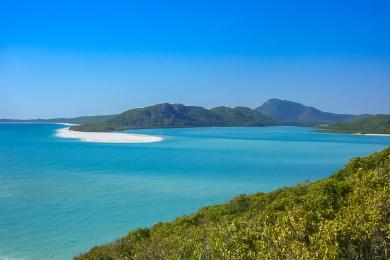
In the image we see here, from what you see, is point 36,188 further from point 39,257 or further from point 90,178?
point 39,257

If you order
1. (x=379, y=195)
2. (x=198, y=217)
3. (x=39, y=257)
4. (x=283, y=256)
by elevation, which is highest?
(x=379, y=195)

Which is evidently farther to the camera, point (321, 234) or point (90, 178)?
point (90, 178)

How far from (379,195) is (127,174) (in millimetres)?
45861

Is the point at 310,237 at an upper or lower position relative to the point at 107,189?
upper

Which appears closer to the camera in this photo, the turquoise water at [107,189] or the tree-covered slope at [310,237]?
the tree-covered slope at [310,237]

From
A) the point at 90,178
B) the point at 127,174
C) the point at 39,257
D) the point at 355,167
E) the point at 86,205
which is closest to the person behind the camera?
the point at 39,257

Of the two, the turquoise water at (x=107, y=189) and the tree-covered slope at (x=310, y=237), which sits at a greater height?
the tree-covered slope at (x=310, y=237)

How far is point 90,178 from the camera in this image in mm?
51812

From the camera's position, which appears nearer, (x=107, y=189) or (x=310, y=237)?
(x=310, y=237)

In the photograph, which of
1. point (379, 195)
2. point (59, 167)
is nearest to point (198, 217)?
point (379, 195)

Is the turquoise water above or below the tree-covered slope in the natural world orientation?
below

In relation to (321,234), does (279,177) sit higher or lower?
lower

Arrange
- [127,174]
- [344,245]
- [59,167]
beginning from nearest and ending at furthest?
[344,245], [127,174], [59,167]

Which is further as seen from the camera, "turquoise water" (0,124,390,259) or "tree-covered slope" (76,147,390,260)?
"turquoise water" (0,124,390,259)
